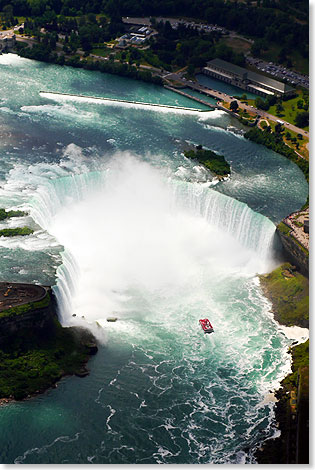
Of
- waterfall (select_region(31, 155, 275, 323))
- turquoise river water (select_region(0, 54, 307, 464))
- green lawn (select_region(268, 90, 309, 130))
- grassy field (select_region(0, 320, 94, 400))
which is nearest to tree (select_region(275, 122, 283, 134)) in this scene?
green lawn (select_region(268, 90, 309, 130))

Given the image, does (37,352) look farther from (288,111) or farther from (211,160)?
(288,111)

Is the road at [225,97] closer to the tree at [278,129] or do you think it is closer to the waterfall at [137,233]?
the tree at [278,129]

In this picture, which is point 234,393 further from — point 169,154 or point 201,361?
point 169,154

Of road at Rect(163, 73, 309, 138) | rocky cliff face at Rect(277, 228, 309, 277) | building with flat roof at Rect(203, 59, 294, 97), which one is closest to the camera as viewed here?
rocky cliff face at Rect(277, 228, 309, 277)

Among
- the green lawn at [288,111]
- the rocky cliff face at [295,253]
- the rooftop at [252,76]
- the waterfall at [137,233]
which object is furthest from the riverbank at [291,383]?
the rooftop at [252,76]

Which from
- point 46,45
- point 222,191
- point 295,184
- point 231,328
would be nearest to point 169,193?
point 222,191

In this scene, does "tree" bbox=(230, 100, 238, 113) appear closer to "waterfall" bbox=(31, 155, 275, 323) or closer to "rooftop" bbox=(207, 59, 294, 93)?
"rooftop" bbox=(207, 59, 294, 93)

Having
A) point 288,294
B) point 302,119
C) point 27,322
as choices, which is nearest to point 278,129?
point 302,119
